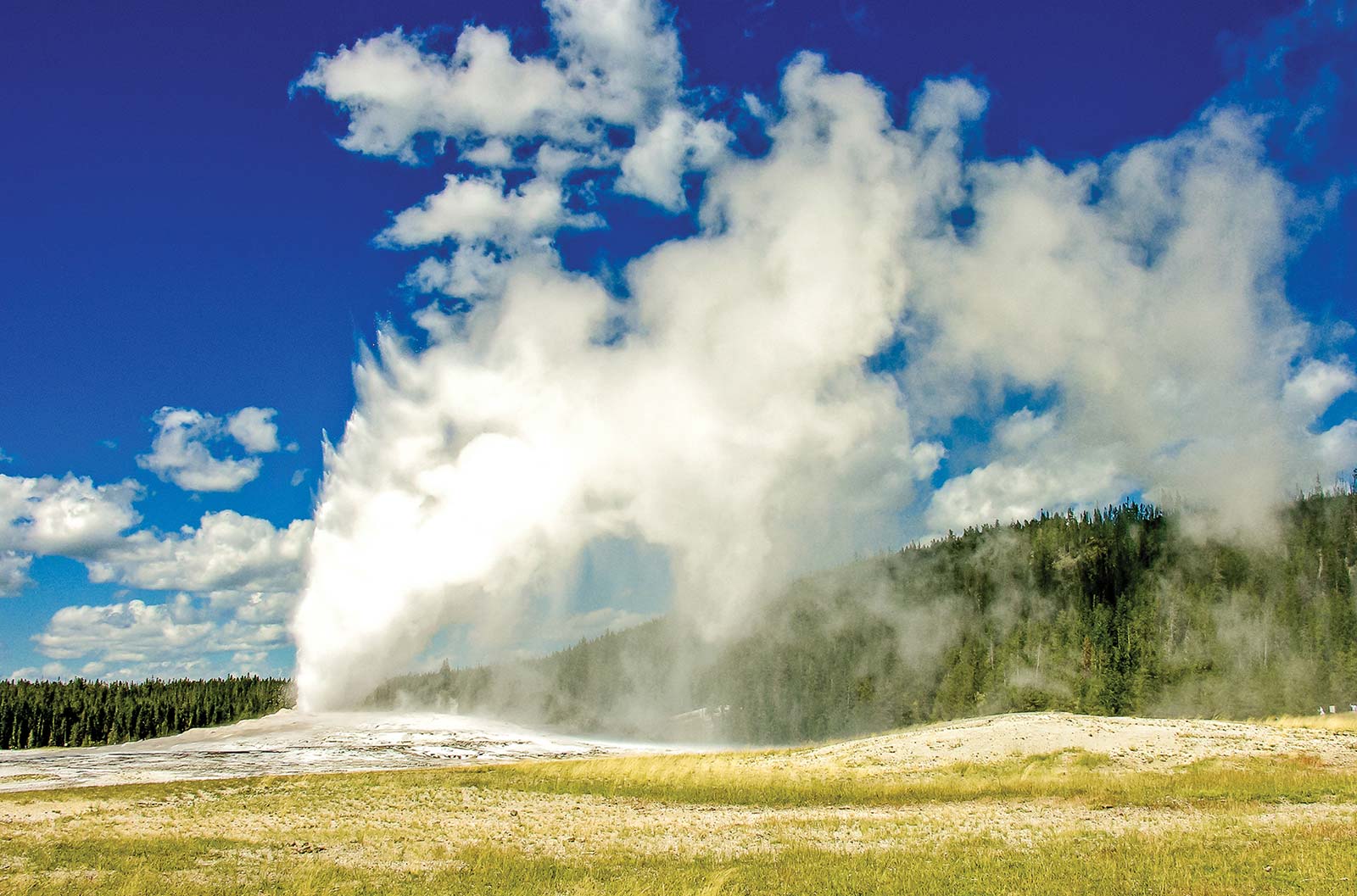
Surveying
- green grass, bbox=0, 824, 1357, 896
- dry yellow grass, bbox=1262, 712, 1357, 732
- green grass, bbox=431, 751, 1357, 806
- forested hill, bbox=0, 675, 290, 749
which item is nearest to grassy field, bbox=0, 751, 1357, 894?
green grass, bbox=0, 824, 1357, 896

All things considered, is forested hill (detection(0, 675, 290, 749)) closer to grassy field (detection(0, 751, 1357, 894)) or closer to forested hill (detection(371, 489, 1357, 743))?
forested hill (detection(371, 489, 1357, 743))

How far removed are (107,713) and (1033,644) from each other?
521ft

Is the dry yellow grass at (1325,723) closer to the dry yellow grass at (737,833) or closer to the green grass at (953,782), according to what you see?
the dry yellow grass at (737,833)

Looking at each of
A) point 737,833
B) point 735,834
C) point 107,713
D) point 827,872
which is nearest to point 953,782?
point 737,833

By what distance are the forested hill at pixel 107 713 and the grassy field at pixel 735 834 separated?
111514 mm

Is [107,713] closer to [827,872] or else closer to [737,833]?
[737,833]

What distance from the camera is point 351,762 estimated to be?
73.8 m

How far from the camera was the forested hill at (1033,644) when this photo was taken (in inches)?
4988

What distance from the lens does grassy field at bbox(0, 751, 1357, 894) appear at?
23047mm

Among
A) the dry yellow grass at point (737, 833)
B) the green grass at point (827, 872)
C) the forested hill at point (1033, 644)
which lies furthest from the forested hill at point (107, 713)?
the green grass at point (827, 872)

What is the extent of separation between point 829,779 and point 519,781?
65.9 ft

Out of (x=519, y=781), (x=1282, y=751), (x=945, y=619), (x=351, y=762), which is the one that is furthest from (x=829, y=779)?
(x=945, y=619)

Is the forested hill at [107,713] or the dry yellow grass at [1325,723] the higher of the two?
the dry yellow grass at [1325,723]

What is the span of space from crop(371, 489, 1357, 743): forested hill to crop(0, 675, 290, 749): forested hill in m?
31.1
